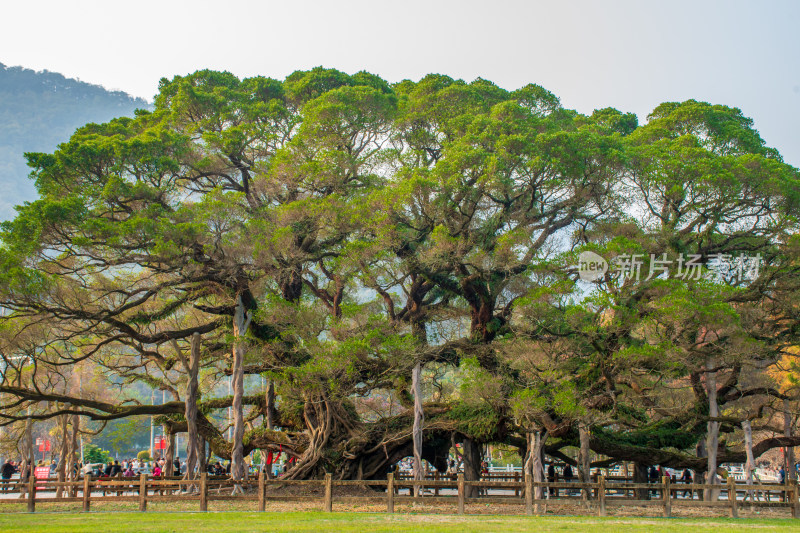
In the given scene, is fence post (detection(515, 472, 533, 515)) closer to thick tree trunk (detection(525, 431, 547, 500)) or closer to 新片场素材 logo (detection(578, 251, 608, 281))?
thick tree trunk (detection(525, 431, 547, 500))

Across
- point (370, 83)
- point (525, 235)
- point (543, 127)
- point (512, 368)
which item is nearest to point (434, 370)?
point (512, 368)

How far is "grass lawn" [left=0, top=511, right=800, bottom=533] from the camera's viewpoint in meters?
10.3

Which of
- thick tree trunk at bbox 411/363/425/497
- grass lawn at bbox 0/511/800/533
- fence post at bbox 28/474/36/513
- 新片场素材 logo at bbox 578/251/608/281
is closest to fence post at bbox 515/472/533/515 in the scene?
grass lawn at bbox 0/511/800/533

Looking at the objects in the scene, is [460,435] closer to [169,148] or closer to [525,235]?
[525,235]

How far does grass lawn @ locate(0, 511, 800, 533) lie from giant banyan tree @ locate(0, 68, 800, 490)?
438 cm

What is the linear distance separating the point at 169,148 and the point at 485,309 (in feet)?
35.3

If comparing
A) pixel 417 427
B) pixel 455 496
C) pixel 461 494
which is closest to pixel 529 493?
pixel 461 494

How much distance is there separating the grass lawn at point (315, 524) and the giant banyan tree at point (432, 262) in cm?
438

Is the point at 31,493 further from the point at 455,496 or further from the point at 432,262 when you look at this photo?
the point at 432,262

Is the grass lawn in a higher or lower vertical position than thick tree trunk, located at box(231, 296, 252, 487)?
lower

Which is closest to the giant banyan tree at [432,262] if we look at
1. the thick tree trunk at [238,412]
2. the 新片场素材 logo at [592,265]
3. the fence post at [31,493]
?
the thick tree trunk at [238,412]

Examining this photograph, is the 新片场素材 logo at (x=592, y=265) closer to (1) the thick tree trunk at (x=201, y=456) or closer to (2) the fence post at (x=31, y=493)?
(1) the thick tree trunk at (x=201, y=456)

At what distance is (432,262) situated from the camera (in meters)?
19.0

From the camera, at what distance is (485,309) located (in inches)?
826
